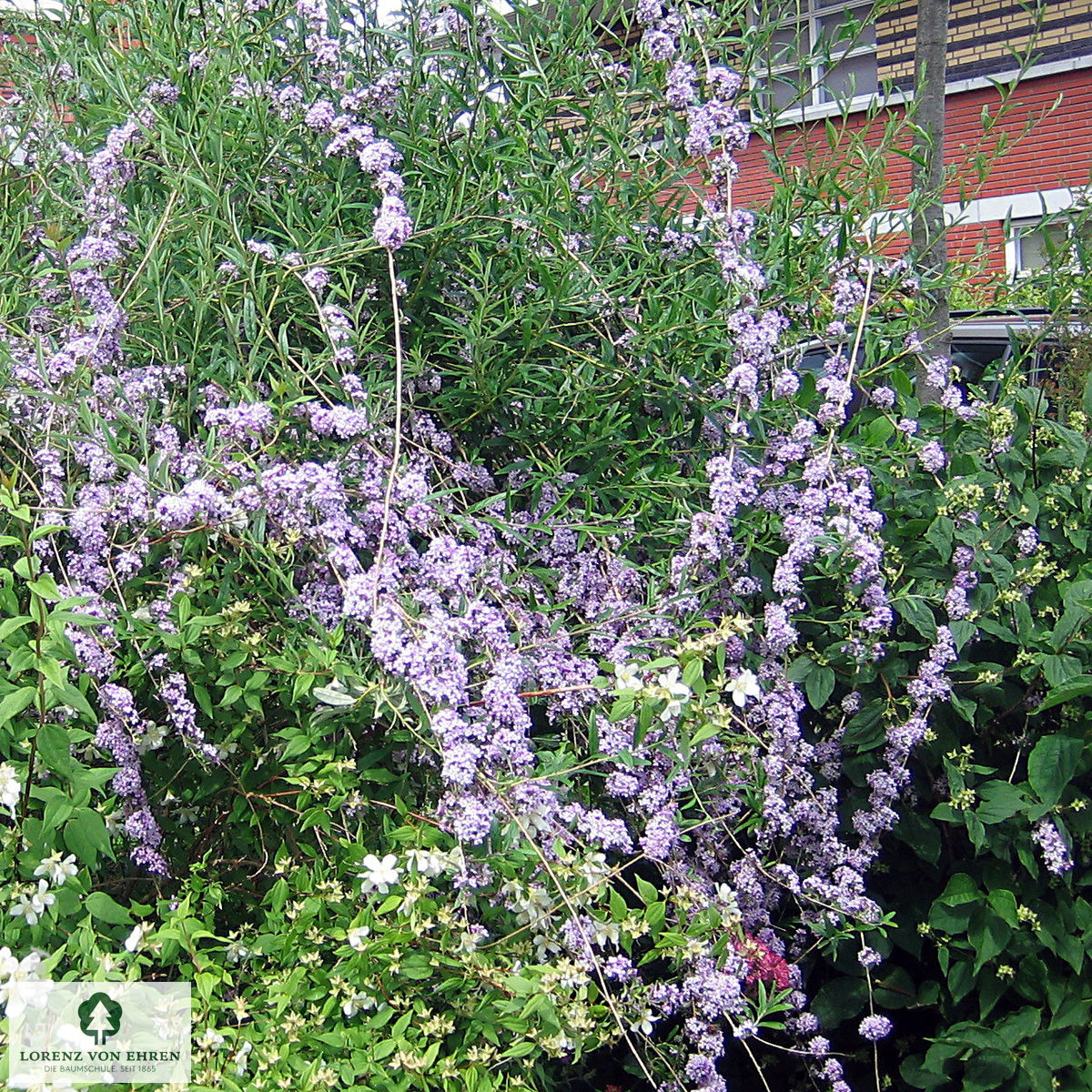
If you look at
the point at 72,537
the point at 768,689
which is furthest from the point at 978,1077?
the point at 72,537

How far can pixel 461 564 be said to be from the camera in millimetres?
1843

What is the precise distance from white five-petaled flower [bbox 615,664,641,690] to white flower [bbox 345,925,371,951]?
0.54 meters

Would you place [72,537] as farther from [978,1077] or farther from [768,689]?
[978,1077]

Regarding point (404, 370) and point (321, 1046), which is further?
point (404, 370)

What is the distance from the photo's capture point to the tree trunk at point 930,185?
2467 millimetres

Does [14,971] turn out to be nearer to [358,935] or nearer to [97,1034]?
[97,1034]

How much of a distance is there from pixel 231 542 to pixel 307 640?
244mm

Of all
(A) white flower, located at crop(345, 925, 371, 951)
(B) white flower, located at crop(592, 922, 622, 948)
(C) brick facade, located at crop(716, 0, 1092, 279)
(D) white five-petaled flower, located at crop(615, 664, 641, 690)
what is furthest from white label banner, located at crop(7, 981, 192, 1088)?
(C) brick facade, located at crop(716, 0, 1092, 279)

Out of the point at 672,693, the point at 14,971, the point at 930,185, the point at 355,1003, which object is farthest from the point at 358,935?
the point at 930,185

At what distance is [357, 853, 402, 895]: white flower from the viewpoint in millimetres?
1626

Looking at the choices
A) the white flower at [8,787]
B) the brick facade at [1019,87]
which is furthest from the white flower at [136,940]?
the brick facade at [1019,87]

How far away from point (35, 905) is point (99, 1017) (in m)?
0.21

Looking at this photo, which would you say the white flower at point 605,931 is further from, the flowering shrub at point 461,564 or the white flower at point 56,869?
the white flower at point 56,869

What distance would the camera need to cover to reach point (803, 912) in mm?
2283
